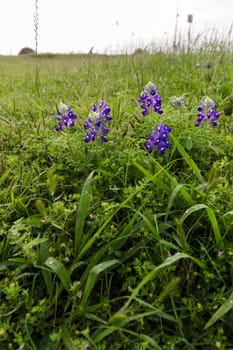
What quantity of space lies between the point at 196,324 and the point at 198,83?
2725 millimetres

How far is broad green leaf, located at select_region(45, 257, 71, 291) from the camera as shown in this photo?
4.37 feet

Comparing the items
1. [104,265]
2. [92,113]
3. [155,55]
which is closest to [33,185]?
[92,113]

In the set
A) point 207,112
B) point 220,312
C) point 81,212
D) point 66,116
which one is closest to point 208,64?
point 207,112

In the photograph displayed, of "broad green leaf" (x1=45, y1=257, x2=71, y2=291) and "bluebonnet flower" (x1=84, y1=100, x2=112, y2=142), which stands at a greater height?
"bluebonnet flower" (x1=84, y1=100, x2=112, y2=142)

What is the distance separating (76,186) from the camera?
1749mm

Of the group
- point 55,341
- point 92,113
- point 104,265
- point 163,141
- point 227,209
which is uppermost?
point 92,113

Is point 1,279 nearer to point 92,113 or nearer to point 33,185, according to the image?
point 33,185

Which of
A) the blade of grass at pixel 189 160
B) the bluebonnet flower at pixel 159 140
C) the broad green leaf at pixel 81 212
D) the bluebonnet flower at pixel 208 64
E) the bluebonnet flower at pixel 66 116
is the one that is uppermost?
the bluebonnet flower at pixel 208 64

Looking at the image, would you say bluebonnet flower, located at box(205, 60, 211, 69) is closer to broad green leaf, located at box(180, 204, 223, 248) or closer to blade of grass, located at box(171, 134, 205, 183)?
blade of grass, located at box(171, 134, 205, 183)

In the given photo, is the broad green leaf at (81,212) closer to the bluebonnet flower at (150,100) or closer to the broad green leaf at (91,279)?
the broad green leaf at (91,279)

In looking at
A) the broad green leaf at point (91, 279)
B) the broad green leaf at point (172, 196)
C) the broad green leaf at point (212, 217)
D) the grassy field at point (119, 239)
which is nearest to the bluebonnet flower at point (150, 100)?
the grassy field at point (119, 239)

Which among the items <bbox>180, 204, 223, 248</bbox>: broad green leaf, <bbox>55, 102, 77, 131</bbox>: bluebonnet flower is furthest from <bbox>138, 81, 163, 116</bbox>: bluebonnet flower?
<bbox>180, 204, 223, 248</bbox>: broad green leaf

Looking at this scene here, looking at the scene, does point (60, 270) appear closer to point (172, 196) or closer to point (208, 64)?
point (172, 196)

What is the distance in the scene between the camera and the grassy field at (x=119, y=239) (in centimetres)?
129
